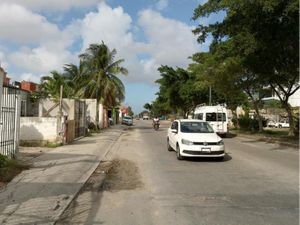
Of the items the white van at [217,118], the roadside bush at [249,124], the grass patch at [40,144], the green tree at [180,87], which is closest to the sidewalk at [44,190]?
the grass patch at [40,144]

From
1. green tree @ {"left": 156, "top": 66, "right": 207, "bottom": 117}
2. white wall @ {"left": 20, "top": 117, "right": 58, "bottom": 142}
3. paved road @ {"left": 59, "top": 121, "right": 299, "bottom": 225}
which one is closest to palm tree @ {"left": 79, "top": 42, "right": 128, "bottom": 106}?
green tree @ {"left": 156, "top": 66, "right": 207, "bottom": 117}

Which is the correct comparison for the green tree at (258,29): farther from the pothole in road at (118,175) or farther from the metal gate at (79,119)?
the metal gate at (79,119)

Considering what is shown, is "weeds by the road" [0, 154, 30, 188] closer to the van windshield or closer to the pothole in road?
the pothole in road

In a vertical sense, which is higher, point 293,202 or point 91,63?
point 91,63

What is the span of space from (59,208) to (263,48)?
1313cm

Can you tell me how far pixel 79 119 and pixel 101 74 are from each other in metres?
17.1

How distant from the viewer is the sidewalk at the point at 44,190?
7.23 meters

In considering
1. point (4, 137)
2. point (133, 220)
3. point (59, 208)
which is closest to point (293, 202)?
point (133, 220)

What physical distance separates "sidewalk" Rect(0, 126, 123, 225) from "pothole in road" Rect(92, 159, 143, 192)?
350 millimetres

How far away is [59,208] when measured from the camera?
7.81m

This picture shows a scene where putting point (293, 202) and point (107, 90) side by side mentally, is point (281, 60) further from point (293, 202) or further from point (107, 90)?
point (107, 90)

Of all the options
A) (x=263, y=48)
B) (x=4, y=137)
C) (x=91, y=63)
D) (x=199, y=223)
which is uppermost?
(x=91, y=63)

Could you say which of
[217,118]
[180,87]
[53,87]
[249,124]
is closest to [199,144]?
[217,118]

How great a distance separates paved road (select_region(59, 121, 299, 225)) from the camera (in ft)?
23.5
